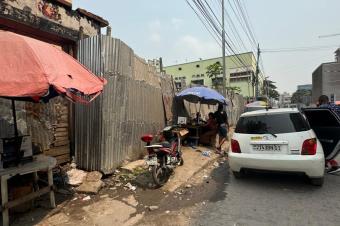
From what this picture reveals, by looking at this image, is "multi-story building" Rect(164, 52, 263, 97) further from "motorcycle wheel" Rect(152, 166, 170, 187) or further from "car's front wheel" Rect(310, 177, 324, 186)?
"car's front wheel" Rect(310, 177, 324, 186)

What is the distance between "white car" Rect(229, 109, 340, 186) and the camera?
17.2 ft

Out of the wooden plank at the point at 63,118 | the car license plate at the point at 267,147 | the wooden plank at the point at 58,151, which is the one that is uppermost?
the wooden plank at the point at 63,118

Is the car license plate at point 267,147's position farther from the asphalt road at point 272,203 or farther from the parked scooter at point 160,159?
the parked scooter at point 160,159

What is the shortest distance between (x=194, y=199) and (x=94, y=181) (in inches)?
86.6

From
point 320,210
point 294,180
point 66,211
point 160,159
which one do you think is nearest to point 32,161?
point 66,211

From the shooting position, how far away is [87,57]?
21.2 ft

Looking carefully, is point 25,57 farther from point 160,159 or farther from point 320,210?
point 320,210

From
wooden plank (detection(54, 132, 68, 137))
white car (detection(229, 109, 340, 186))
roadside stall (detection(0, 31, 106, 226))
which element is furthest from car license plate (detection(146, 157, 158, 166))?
wooden plank (detection(54, 132, 68, 137))

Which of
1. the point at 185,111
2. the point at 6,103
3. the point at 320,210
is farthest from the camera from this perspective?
the point at 185,111

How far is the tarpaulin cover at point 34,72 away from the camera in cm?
322

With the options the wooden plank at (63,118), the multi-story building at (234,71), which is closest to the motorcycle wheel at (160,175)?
the wooden plank at (63,118)

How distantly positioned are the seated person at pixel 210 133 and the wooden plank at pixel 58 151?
19.1 ft

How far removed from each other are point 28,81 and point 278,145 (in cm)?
468

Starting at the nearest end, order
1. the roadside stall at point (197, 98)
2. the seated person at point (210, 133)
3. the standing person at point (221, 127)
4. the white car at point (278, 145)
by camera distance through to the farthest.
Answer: the white car at point (278, 145), the roadside stall at point (197, 98), the standing person at point (221, 127), the seated person at point (210, 133)
